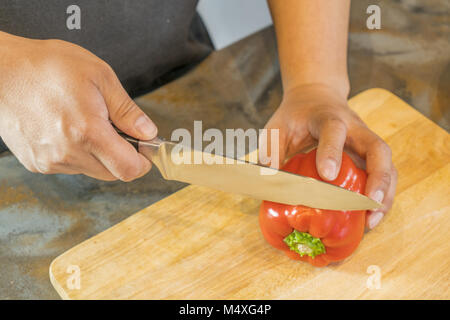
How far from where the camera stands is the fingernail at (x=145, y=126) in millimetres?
869

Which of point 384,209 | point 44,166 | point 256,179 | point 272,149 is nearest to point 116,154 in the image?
point 44,166

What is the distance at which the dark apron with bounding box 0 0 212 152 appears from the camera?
106 cm

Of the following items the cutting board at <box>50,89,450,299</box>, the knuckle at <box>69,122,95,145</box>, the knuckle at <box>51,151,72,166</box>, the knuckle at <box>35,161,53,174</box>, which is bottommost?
the cutting board at <box>50,89,450,299</box>

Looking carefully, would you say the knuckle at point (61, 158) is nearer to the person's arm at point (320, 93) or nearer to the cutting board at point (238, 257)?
the cutting board at point (238, 257)

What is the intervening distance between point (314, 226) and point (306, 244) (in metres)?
0.05

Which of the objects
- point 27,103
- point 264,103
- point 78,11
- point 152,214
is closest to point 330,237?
point 152,214

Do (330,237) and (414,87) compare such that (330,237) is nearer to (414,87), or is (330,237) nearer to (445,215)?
(445,215)

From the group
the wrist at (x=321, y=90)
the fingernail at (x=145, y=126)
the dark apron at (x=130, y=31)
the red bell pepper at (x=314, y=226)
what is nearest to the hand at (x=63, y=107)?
the fingernail at (x=145, y=126)

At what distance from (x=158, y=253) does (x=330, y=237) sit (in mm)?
414

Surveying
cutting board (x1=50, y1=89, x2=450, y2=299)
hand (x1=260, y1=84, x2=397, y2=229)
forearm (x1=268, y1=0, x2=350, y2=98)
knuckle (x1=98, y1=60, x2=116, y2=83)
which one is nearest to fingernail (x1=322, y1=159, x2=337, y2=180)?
hand (x1=260, y1=84, x2=397, y2=229)

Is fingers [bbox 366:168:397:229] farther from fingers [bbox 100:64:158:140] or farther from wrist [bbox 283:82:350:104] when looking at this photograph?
fingers [bbox 100:64:158:140]

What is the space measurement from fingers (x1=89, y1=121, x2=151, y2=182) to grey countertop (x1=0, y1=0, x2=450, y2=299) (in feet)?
0.95

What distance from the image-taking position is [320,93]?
1191 mm

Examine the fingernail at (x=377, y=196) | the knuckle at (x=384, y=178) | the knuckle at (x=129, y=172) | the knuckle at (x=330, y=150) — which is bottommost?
the fingernail at (x=377, y=196)
